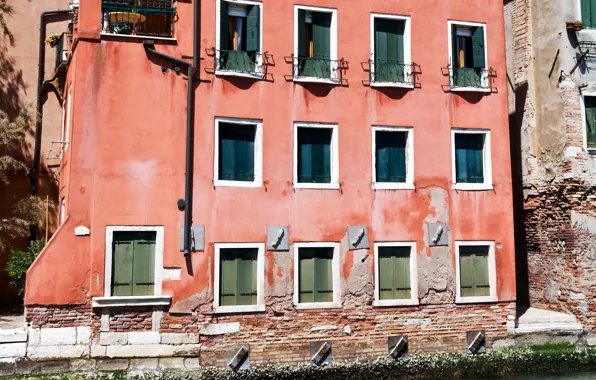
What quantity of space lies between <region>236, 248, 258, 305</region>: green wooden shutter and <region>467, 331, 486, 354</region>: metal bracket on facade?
5150mm

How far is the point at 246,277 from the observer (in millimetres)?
12945

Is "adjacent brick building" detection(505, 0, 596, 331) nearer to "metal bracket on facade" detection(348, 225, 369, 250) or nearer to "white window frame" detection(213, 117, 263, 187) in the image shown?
"metal bracket on facade" detection(348, 225, 369, 250)

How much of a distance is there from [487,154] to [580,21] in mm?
4512

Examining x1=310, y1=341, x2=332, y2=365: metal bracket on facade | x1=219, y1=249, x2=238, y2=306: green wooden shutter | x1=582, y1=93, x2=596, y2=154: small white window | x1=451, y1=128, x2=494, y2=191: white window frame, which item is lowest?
x1=310, y1=341, x2=332, y2=365: metal bracket on facade

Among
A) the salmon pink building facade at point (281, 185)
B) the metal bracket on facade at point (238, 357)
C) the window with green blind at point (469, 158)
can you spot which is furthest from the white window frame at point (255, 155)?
the window with green blind at point (469, 158)

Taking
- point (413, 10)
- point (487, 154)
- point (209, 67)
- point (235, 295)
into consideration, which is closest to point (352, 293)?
point (235, 295)

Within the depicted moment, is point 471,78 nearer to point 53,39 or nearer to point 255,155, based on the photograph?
point 255,155

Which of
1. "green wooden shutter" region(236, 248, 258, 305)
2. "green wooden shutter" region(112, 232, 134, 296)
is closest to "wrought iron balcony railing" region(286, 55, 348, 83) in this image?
"green wooden shutter" region(236, 248, 258, 305)

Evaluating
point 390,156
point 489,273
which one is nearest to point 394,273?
point 489,273

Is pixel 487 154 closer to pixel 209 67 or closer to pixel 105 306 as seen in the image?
pixel 209 67

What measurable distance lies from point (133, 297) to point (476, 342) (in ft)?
25.6

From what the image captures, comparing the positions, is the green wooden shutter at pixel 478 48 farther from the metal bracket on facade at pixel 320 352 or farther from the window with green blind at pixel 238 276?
the metal bracket on facade at pixel 320 352

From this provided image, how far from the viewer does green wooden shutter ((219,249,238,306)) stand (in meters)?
12.8

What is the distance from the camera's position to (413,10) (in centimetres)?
1438
